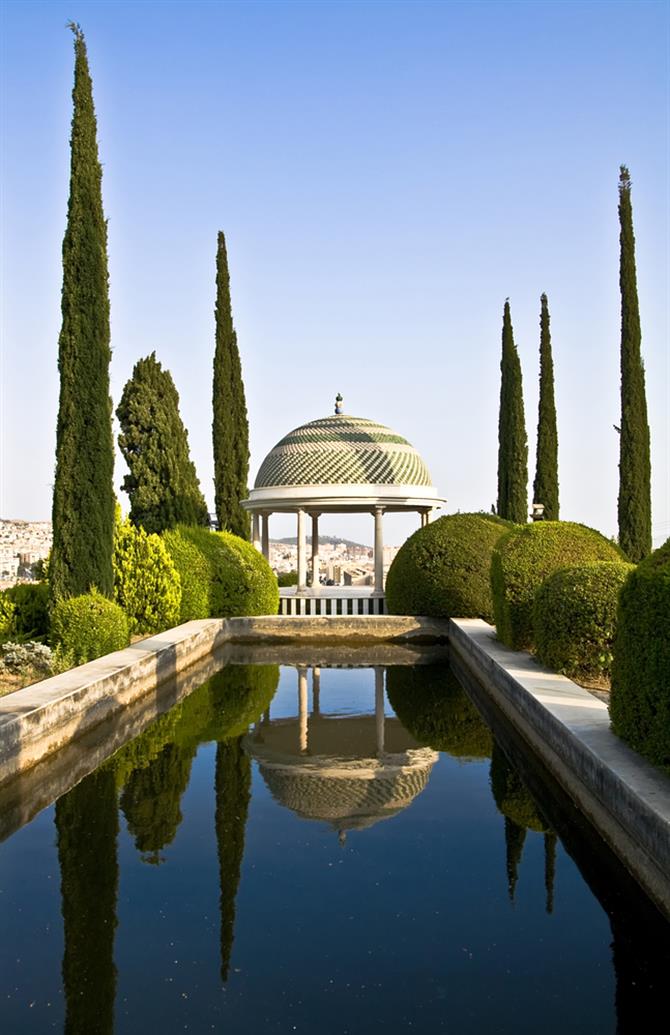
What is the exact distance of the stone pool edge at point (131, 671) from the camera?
7.40 metres

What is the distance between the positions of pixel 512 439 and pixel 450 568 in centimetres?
928

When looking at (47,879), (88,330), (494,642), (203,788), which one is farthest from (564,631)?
(88,330)

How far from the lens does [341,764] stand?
7.92 metres

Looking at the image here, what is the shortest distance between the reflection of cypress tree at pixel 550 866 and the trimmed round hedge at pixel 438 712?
7.49ft

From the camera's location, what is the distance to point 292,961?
163 inches

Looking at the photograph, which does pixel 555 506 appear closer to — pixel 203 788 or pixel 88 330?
pixel 88 330

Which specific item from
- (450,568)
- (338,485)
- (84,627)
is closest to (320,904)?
(84,627)

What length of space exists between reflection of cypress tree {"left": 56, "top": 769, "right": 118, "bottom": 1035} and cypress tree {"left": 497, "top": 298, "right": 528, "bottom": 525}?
20329mm

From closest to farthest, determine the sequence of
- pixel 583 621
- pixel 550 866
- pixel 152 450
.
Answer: pixel 550 866, pixel 583 621, pixel 152 450

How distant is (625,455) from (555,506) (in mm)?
5883

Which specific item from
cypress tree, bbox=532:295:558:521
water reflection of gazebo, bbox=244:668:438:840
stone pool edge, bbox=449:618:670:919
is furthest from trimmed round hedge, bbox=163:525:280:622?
cypress tree, bbox=532:295:558:521

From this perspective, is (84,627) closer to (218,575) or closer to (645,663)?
(218,575)

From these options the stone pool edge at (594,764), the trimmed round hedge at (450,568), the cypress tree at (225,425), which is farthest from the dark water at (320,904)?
the cypress tree at (225,425)

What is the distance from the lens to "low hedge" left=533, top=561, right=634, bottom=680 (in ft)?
32.7
